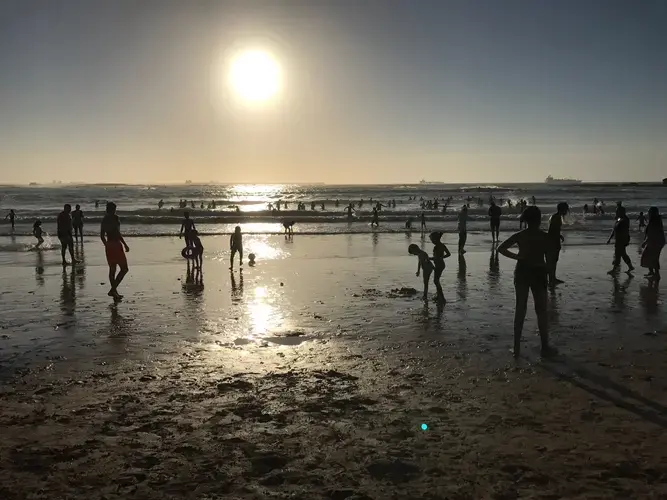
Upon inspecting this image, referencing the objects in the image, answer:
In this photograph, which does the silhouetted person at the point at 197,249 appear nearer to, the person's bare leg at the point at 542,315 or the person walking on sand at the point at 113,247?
the person walking on sand at the point at 113,247

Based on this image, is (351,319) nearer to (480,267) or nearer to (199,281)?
(199,281)

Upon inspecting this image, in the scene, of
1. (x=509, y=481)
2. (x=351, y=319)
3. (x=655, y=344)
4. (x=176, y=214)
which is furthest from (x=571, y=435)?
(x=176, y=214)

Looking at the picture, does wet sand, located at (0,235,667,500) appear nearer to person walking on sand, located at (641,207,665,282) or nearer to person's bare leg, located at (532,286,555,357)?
person's bare leg, located at (532,286,555,357)

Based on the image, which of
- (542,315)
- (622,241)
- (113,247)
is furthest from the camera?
(622,241)

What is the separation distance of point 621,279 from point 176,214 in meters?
48.5

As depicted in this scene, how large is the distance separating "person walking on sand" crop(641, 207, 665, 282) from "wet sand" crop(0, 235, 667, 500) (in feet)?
9.31

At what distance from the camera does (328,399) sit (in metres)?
5.77

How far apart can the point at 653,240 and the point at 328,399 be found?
12.0m

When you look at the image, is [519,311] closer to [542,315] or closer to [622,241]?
[542,315]

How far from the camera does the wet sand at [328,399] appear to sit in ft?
13.5

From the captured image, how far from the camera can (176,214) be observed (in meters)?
55.9

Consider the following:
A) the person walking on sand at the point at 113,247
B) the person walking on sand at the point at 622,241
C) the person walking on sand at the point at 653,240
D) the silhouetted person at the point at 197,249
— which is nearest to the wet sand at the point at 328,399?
the person walking on sand at the point at 113,247

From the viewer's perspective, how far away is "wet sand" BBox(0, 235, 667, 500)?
4105 mm

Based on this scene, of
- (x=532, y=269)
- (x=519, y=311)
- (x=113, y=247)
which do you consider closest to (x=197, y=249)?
(x=113, y=247)
